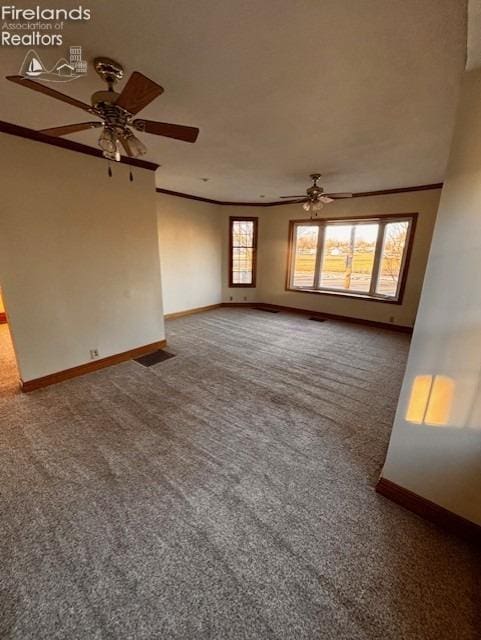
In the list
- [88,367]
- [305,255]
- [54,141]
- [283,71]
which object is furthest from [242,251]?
[283,71]

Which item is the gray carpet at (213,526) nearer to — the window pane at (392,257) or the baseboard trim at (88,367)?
the baseboard trim at (88,367)

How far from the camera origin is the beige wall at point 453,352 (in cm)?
119

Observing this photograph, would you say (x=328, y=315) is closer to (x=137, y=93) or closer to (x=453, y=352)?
(x=453, y=352)

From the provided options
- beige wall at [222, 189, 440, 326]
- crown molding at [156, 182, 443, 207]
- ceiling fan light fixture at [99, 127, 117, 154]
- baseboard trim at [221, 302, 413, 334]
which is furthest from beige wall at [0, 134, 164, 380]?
baseboard trim at [221, 302, 413, 334]

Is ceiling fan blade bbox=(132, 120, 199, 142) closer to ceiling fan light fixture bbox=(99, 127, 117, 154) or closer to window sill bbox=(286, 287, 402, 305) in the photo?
ceiling fan light fixture bbox=(99, 127, 117, 154)

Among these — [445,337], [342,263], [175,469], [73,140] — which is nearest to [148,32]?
[73,140]

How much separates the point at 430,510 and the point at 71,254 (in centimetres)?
384

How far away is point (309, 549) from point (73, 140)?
398 cm

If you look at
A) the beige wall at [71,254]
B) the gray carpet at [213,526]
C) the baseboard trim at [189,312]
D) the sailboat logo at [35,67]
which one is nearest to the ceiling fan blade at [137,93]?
the sailboat logo at [35,67]

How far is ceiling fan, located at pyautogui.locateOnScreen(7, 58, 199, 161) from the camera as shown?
4.47 feet

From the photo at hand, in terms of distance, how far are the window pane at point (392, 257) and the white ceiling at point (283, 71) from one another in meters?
1.97

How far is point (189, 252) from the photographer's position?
224 inches

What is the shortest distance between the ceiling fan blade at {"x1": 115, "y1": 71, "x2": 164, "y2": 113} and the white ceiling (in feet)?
0.84

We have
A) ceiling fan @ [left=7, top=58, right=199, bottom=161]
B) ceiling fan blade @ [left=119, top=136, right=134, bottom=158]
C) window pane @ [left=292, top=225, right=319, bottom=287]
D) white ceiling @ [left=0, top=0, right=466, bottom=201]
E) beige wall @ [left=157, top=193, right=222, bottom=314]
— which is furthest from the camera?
window pane @ [left=292, top=225, right=319, bottom=287]
